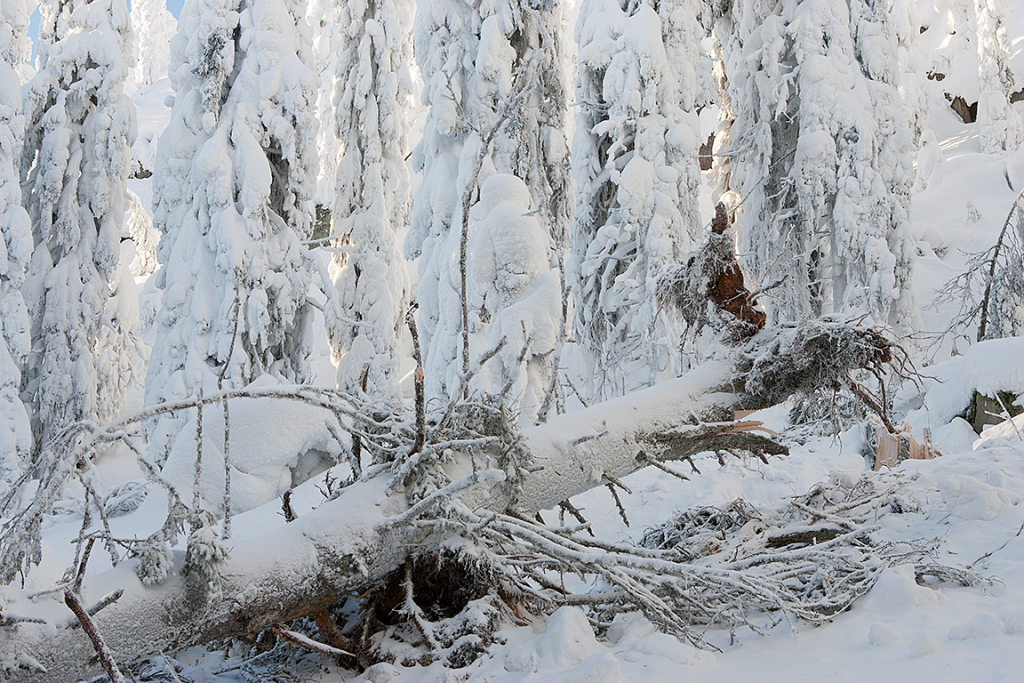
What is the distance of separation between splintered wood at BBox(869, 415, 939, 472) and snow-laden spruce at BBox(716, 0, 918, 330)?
3.70m

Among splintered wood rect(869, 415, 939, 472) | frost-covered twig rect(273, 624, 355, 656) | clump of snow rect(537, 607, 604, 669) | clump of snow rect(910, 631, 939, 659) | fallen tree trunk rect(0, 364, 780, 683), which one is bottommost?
splintered wood rect(869, 415, 939, 472)

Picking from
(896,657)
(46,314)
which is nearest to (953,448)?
(896,657)

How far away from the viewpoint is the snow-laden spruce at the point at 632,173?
8477 mm

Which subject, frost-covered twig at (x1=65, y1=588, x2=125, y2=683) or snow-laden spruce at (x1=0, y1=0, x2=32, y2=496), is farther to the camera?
snow-laden spruce at (x1=0, y1=0, x2=32, y2=496)

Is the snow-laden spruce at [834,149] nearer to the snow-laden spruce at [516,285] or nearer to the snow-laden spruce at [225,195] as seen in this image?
the snow-laden spruce at [516,285]

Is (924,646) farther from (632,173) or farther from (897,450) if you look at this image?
(632,173)

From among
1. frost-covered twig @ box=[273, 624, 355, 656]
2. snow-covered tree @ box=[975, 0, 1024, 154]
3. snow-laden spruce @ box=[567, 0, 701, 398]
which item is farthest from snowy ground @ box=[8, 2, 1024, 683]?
snow-covered tree @ box=[975, 0, 1024, 154]

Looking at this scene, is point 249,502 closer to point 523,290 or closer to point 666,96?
point 523,290

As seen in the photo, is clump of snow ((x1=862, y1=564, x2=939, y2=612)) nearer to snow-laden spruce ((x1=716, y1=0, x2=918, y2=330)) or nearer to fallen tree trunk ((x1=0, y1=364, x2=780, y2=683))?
fallen tree trunk ((x1=0, y1=364, x2=780, y2=683))

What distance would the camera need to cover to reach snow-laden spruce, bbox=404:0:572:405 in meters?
7.15

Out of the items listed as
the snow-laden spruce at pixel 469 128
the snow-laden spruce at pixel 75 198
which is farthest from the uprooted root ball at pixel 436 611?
the snow-laden spruce at pixel 75 198

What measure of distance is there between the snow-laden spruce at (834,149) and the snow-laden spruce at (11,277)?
10.1m

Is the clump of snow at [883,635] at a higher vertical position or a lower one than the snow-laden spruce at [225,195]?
lower

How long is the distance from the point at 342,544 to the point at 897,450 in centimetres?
419
